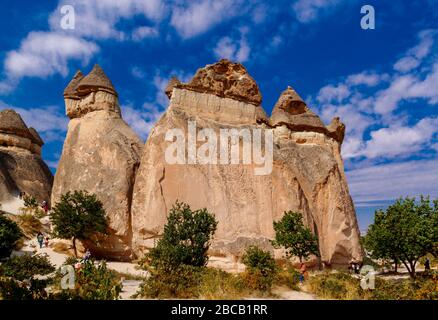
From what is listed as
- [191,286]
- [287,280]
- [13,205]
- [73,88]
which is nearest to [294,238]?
[287,280]

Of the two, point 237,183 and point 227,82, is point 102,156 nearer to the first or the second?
point 237,183

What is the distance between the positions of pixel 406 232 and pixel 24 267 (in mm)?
17683

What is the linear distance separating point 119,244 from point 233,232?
628 cm

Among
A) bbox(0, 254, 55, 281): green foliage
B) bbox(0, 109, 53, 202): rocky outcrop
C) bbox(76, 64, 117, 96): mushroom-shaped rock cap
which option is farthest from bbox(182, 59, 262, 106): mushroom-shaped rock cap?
bbox(0, 109, 53, 202): rocky outcrop

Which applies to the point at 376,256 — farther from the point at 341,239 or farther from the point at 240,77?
the point at 240,77

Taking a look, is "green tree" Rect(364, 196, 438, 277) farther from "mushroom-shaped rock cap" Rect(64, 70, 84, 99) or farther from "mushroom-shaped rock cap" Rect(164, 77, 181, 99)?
"mushroom-shaped rock cap" Rect(64, 70, 84, 99)

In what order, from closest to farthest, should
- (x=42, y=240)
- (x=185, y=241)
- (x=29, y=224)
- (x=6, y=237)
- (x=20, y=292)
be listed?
(x=20, y=292) → (x=6, y=237) → (x=185, y=241) → (x=42, y=240) → (x=29, y=224)

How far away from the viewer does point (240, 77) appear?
23188 mm

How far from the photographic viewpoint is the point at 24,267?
14523mm

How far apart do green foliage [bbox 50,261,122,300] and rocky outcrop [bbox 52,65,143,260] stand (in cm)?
901

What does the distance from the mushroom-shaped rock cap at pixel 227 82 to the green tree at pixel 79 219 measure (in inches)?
337

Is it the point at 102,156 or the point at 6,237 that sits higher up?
the point at 102,156

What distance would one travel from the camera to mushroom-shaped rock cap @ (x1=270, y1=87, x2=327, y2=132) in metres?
27.1
